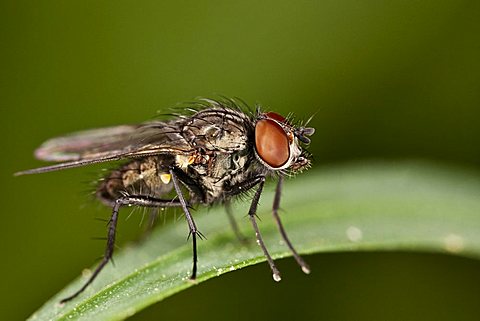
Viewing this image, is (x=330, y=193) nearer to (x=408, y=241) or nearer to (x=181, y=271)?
(x=408, y=241)

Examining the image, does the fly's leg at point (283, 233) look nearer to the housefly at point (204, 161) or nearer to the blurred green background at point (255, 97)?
the housefly at point (204, 161)

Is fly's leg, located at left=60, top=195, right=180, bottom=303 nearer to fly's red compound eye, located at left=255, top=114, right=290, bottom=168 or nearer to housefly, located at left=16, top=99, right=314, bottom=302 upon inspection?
housefly, located at left=16, top=99, right=314, bottom=302

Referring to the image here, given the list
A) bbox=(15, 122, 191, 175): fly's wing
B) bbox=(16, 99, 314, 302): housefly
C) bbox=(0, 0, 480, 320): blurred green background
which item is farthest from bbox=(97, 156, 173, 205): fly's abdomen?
bbox=(0, 0, 480, 320): blurred green background

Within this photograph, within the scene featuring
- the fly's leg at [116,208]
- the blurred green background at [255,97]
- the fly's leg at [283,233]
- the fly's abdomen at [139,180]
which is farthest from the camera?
the blurred green background at [255,97]

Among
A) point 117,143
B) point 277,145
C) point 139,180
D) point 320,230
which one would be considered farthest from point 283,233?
point 117,143

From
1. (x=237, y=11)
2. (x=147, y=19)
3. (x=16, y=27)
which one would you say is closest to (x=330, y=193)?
(x=237, y=11)

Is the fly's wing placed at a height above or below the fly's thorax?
above

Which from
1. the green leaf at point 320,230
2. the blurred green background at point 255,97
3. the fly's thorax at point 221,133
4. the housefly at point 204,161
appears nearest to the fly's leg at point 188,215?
the housefly at point 204,161
